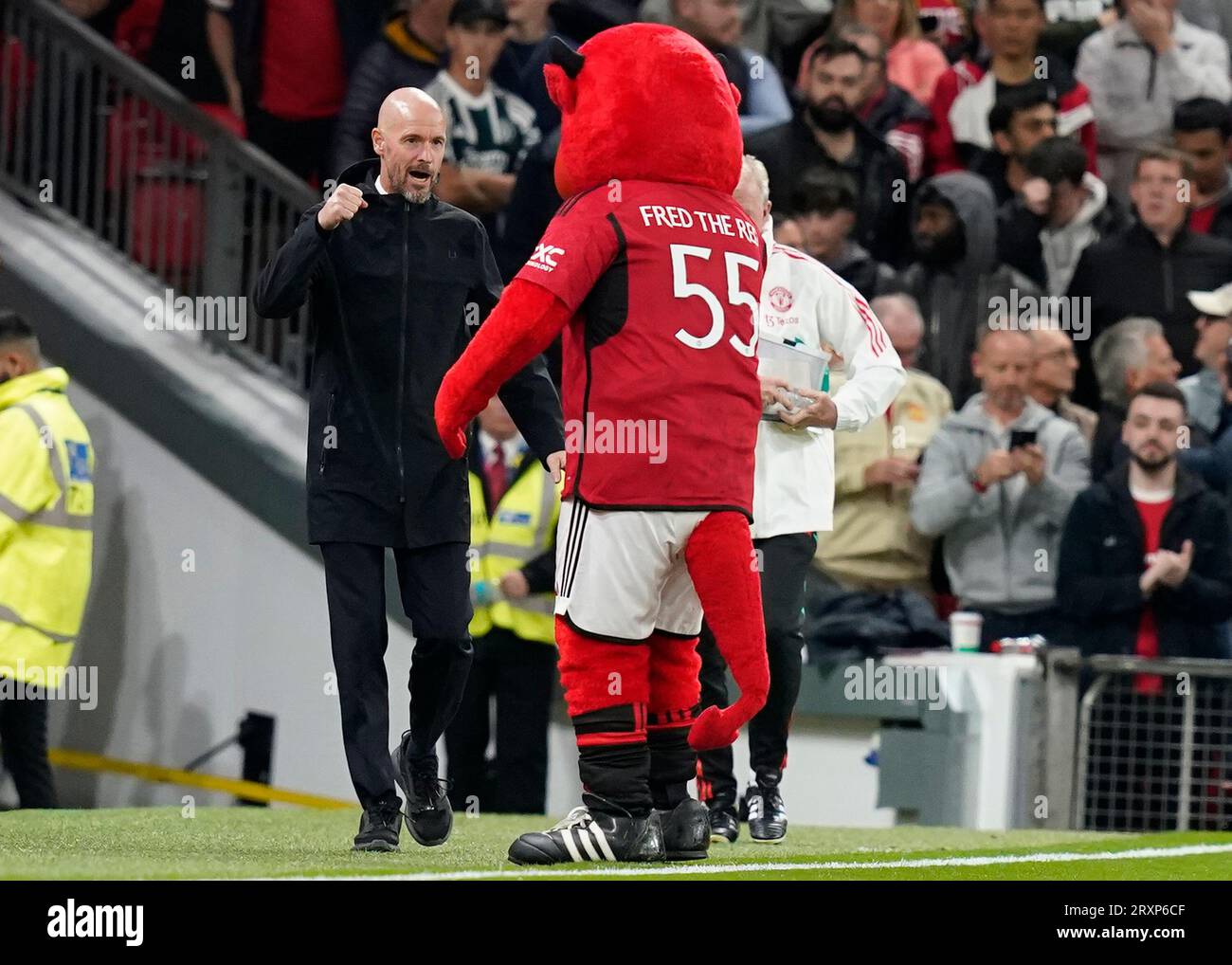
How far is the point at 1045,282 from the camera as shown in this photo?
11.3 m

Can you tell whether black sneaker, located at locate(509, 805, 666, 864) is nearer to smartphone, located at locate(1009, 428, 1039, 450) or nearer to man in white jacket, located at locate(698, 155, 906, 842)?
man in white jacket, located at locate(698, 155, 906, 842)

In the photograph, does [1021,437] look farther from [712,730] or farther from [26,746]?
[712,730]

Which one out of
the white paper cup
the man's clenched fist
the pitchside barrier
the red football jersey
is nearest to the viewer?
the red football jersey

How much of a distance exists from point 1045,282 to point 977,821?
3194 mm

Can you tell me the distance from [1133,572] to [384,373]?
4299 millimetres

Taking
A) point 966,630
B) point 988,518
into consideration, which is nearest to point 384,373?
point 966,630

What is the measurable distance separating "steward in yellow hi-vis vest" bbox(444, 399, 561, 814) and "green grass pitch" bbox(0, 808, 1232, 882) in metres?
1.26

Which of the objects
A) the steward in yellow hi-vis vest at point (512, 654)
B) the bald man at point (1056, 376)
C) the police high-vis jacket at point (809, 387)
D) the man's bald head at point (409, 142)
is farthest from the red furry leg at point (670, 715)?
the bald man at point (1056, 376)

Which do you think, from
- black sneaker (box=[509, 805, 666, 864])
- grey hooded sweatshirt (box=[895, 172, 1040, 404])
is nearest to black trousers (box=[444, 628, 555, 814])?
grey hooded sweatshirt (box=[895, 172, 1040, 404])

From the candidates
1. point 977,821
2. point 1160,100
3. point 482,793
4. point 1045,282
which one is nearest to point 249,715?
point 482,793

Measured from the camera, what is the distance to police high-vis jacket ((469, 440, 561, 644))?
32.2ft

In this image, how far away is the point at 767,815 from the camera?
746 cm
